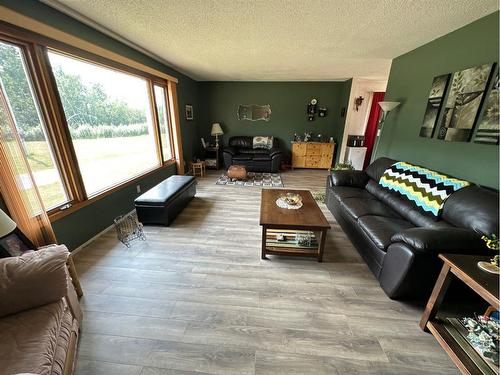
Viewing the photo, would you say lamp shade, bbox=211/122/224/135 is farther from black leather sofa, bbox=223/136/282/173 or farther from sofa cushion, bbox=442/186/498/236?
sofa cushion, bbox=442/186/498/236

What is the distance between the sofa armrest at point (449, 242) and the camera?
1.40 meters

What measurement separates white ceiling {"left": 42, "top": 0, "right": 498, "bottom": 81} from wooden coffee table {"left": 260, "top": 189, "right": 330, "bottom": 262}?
1.94 m

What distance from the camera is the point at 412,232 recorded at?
5.08 ft

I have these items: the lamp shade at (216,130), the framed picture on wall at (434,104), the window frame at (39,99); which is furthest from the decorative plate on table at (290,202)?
the lamp shade at (216,130)

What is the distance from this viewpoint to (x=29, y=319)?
1.05 m

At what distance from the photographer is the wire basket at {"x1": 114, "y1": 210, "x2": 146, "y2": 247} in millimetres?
2402

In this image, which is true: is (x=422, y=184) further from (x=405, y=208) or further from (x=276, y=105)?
(x=276, y=105)

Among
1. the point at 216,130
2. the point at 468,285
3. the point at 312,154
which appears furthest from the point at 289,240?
the point at 216,130

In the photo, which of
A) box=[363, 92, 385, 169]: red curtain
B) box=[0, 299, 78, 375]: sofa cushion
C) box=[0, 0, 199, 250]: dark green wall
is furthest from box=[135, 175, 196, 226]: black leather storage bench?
box=[363, 92, 385, 169]: red curtain

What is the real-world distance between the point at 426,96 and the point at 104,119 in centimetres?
429

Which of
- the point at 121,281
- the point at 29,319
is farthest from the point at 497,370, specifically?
the point at 121,281

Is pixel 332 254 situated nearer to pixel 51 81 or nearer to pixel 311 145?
pixel 51 81

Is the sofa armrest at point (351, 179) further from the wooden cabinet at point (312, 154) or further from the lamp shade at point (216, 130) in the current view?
the lamp shade at point (216, 130)

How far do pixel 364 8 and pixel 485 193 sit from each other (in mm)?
1889
